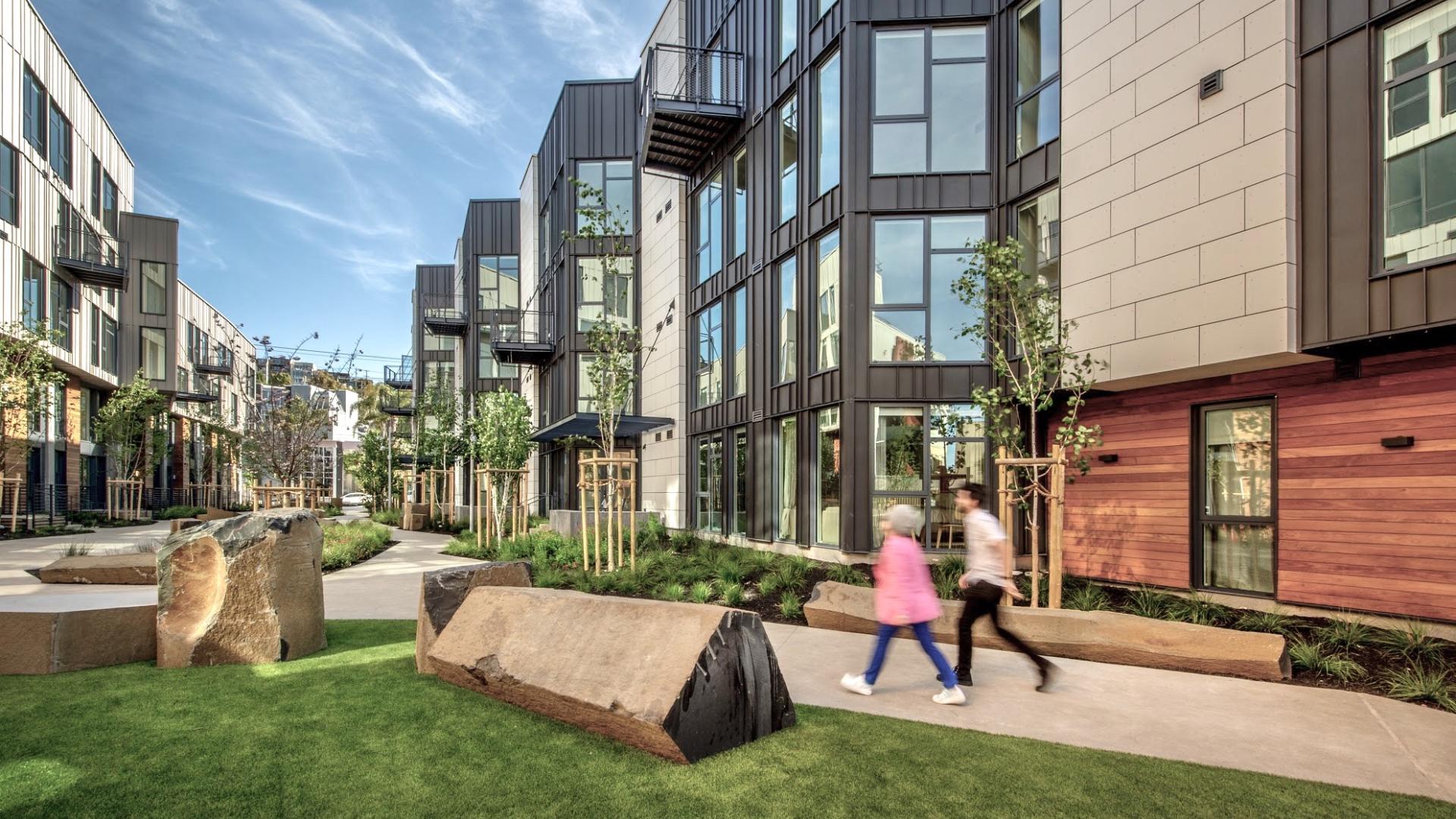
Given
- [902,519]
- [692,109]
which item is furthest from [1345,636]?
[692,109]

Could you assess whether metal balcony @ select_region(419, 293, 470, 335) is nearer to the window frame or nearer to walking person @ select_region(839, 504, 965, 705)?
the window frame

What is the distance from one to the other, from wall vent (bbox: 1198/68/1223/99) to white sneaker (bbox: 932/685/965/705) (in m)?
7.73

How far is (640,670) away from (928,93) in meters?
Answer: 12.2

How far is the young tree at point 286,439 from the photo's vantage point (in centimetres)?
3888

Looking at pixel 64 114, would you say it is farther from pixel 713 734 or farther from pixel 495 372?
pixel 713 734

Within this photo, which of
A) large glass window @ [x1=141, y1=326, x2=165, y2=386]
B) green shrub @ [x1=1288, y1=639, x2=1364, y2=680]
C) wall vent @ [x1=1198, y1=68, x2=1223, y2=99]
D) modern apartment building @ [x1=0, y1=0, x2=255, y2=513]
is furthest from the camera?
large glass window @ [x1=141, y1=326, x2=165, y2=386]

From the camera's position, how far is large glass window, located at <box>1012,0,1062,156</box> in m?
12.6

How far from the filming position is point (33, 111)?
1123 inches

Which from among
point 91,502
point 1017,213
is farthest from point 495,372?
point 1017,213

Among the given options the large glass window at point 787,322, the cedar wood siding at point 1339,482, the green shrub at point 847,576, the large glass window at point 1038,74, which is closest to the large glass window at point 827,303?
the large glass window at point 787,322

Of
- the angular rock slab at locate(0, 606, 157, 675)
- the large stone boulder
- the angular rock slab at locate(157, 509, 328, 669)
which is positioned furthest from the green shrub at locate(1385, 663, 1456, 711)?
the angular rock slab at locate(0, 606, 157, 675)

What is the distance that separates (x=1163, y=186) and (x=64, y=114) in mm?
37865

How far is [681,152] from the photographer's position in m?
20.7

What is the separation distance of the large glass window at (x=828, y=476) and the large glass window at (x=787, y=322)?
1.55 m
